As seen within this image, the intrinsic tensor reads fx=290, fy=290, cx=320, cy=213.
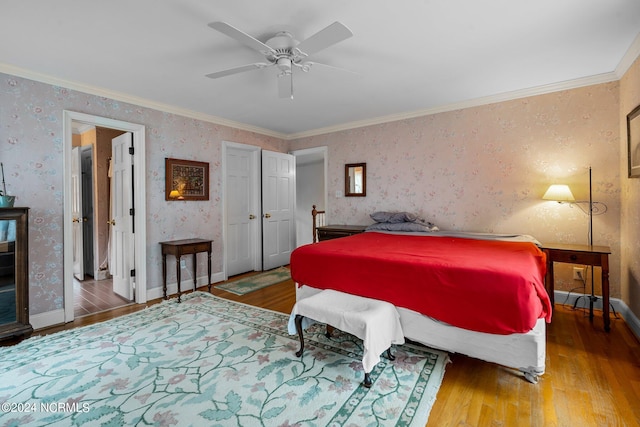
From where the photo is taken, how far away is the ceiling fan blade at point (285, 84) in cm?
240

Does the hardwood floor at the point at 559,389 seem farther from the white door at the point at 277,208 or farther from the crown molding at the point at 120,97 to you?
the crown molding at the point at 120,97

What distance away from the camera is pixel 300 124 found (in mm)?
4641

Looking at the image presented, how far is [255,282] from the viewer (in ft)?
13.8

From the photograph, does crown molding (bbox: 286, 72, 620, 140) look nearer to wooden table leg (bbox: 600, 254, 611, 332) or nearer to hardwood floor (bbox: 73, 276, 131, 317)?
wooden table leg (bbox: 600, 254, 611, 332)

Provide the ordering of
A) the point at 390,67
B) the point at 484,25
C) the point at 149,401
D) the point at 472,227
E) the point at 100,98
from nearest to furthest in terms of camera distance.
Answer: the point at 149,401 < the point at 484,25 < the point at 390,67 < the point at 100,98 < the point at 472,227

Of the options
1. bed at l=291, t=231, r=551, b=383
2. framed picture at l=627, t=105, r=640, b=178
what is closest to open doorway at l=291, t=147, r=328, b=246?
bed at l=291, t=231, r=551, b=383

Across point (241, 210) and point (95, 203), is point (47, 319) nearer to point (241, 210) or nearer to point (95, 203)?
point (95, 203)

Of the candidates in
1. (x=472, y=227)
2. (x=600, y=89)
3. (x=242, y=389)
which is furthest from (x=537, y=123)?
(x=242, y=389)

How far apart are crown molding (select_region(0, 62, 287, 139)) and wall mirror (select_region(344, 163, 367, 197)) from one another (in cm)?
162

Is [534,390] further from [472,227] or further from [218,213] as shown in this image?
[218,213]

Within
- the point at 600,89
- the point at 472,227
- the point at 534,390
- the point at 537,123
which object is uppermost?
the point at 600,89

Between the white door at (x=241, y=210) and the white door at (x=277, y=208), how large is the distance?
18 centimetres

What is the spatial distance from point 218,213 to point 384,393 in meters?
3.36

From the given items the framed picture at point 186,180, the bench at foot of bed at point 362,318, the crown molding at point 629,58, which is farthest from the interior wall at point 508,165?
the framed picture at point 186,180
